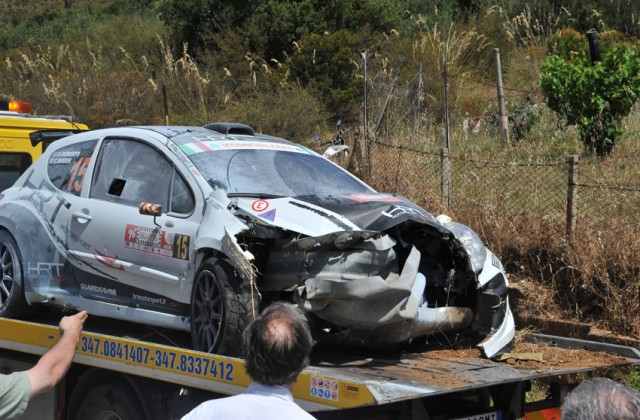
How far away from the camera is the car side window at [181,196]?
626 centimetres

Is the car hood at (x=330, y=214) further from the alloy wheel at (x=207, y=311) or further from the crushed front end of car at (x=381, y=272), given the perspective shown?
the alloy wheel at (x=207, y=311)

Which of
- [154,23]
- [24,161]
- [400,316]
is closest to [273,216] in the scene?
[400,316]

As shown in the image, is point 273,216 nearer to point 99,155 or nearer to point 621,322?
point 99,155

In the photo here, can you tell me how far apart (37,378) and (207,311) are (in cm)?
192

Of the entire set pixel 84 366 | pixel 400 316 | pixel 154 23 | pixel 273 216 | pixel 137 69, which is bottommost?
pixel 84 366

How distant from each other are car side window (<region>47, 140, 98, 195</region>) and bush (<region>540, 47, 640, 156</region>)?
6.12 metres

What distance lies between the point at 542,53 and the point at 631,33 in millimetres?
3471

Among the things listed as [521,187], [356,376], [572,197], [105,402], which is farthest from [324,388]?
[521,187]

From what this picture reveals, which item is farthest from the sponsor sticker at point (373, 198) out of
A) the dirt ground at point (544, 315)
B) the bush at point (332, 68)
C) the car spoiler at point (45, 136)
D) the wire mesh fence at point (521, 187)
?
the bush at point (332, 68)

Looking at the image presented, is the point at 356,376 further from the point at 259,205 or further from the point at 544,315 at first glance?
the point at 544,315

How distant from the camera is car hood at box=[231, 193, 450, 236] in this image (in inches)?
222

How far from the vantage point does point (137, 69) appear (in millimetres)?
21016

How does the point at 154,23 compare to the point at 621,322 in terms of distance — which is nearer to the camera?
the point at 621,322

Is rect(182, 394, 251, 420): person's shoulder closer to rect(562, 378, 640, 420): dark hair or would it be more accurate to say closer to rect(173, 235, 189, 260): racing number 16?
rect(562, 378, 640, 420): dark hair
